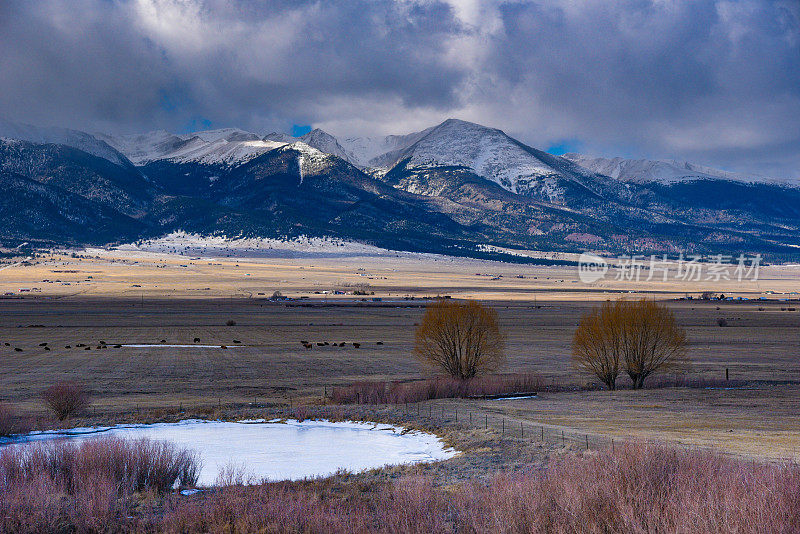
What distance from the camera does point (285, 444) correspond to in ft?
98.1

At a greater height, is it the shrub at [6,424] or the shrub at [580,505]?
the shrub at [580,505]

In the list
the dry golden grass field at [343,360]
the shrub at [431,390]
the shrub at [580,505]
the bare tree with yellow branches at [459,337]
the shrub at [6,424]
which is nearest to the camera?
the shrub at [580,505]

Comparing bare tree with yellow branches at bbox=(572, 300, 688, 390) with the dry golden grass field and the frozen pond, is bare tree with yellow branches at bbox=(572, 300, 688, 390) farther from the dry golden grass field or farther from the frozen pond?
the frozen pond

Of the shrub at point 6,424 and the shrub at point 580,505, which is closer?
the shrub at point 580,505

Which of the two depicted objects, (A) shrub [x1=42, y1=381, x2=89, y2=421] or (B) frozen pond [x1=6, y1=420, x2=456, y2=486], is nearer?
(B) frozen pond [x1=6, y1=420, x2=456, y2=486]

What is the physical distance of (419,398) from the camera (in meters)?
43.1

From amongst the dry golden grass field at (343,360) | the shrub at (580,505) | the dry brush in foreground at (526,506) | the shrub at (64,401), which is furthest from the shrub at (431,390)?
the shrub at (580,505)

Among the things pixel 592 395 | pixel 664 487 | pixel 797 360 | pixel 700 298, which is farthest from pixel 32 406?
pixel 700 298

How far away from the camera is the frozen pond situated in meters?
24.7

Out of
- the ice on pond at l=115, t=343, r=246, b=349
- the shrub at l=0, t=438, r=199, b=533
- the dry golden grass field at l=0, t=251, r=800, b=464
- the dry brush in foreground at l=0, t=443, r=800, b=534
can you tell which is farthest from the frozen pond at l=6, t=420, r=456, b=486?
the ice on pond at l=115, t=343, r=246, b=349

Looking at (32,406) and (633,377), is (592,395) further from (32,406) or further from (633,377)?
(32,406)

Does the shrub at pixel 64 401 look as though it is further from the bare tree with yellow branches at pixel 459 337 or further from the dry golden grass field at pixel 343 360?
the bare tree with yellow branches at pixel 459 337

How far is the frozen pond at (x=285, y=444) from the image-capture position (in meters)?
24.7

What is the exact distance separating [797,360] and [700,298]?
126 metres
